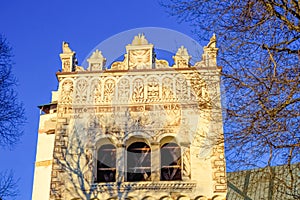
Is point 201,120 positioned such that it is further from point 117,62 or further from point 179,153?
point 117,62

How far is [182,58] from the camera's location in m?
13.9

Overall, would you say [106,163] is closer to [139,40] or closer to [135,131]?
[135,131]

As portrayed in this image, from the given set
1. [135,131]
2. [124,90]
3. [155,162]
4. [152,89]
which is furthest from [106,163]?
[152,89]

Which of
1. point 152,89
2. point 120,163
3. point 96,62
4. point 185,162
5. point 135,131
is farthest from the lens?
point 96,62

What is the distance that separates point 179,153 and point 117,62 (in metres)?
Answer: 3.16

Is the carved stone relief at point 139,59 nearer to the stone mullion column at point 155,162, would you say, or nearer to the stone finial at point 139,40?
the stone finial at point 139,40

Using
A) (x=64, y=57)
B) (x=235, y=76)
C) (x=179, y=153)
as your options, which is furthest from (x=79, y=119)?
(x=235, y=76)

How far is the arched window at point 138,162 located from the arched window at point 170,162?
14.3 inches

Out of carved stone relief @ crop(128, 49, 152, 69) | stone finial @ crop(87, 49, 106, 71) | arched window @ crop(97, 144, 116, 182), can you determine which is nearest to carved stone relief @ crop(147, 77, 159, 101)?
A: carved stone relief @ crop(128, 49, 152, 69)

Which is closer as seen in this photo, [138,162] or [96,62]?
[138,162]

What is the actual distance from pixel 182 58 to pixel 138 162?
310 centimetres

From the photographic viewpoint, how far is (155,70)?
45.4ft

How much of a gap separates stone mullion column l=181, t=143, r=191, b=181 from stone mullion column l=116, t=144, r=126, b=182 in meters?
1.51

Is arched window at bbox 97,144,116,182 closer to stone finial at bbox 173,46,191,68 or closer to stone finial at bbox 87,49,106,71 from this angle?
stone finial at bbox 87,49,106,71
